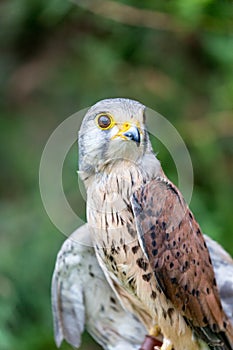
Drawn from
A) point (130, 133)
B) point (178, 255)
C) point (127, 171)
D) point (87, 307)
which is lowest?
point (87, 307)

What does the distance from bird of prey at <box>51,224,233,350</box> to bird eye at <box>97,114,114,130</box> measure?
612mm

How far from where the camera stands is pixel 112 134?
256 centimetres

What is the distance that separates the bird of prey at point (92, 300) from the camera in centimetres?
313

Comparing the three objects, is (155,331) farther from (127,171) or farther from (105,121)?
(105,121)

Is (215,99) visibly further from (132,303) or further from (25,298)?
(132,303)

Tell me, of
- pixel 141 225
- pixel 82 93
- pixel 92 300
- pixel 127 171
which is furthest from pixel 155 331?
pixel 82 93

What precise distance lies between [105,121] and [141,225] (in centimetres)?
34

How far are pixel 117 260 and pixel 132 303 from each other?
0.91 ft

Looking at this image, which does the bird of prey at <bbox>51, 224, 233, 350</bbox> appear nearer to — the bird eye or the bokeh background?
the bokeh background

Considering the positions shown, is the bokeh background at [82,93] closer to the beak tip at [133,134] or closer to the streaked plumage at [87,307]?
the streaked plumage at [87,307]

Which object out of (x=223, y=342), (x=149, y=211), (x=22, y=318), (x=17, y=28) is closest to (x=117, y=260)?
(x=149, y=211)

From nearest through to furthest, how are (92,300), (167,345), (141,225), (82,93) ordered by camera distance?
(141,225)
(167,345)
(92,300)
(82,93)

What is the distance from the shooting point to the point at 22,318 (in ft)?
14.0

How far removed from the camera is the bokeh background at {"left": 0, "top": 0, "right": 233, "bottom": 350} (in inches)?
159
